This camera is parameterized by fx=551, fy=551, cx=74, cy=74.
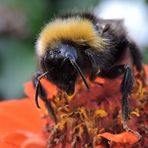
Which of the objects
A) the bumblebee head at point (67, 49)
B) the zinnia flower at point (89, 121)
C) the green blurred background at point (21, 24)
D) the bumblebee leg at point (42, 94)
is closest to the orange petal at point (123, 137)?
the zinnia flower at point (89, 121)

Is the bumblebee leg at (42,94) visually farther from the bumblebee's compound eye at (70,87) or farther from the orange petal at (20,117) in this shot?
the orange petal at (20,117)

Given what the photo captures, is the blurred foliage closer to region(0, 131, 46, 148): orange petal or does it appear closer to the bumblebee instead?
region(0, 131, 46, 148): orange petal

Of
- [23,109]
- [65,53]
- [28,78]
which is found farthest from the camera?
[28,78]

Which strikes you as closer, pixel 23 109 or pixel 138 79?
pixel 138 79

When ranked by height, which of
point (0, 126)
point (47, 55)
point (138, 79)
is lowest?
point (0, 126)

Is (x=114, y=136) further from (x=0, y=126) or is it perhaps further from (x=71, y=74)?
(x=0, y=126)

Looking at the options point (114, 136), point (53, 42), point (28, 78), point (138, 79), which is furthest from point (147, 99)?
point (28, 78)

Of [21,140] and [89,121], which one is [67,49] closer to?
[89,121]

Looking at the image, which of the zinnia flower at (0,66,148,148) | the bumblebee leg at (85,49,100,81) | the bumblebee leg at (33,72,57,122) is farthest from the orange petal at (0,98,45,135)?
the bumblebee leg at (85,49,100,81)
